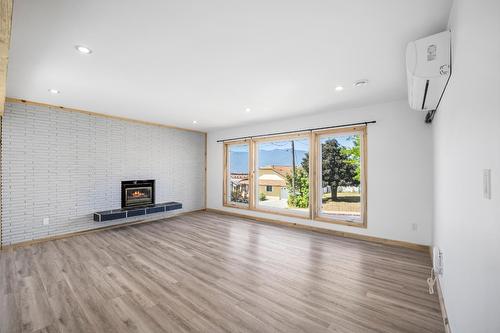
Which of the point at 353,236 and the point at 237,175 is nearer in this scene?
the point at 353,236

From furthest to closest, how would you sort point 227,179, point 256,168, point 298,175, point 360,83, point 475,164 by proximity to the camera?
point 227,179 < point 256,168 < point 298,175 < point 360,83 < point 475,164

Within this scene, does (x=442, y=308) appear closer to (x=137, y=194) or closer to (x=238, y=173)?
(x=238, y=173)

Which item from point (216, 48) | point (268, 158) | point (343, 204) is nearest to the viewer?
point (216, 48)

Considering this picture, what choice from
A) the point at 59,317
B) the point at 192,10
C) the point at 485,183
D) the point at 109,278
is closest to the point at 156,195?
the point at 109,278

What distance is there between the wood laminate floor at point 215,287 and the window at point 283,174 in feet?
4.40

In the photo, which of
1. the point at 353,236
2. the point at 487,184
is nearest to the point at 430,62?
the point at 487,184

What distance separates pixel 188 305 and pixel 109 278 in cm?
122

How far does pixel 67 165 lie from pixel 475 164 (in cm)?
584

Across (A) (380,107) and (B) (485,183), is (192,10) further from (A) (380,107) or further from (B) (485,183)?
(A) (380,107)

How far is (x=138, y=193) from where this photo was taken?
18.1 feet

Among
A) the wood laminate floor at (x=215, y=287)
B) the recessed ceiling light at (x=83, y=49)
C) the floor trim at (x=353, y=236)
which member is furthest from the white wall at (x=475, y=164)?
the recessed ceiling light at (x=83, y=49)

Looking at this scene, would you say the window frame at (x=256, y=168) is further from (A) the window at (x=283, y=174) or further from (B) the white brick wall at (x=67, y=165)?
(B) the white brick wall at (x=67, y=165)

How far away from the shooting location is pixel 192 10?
1.70 meters

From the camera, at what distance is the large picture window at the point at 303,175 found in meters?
4.43
